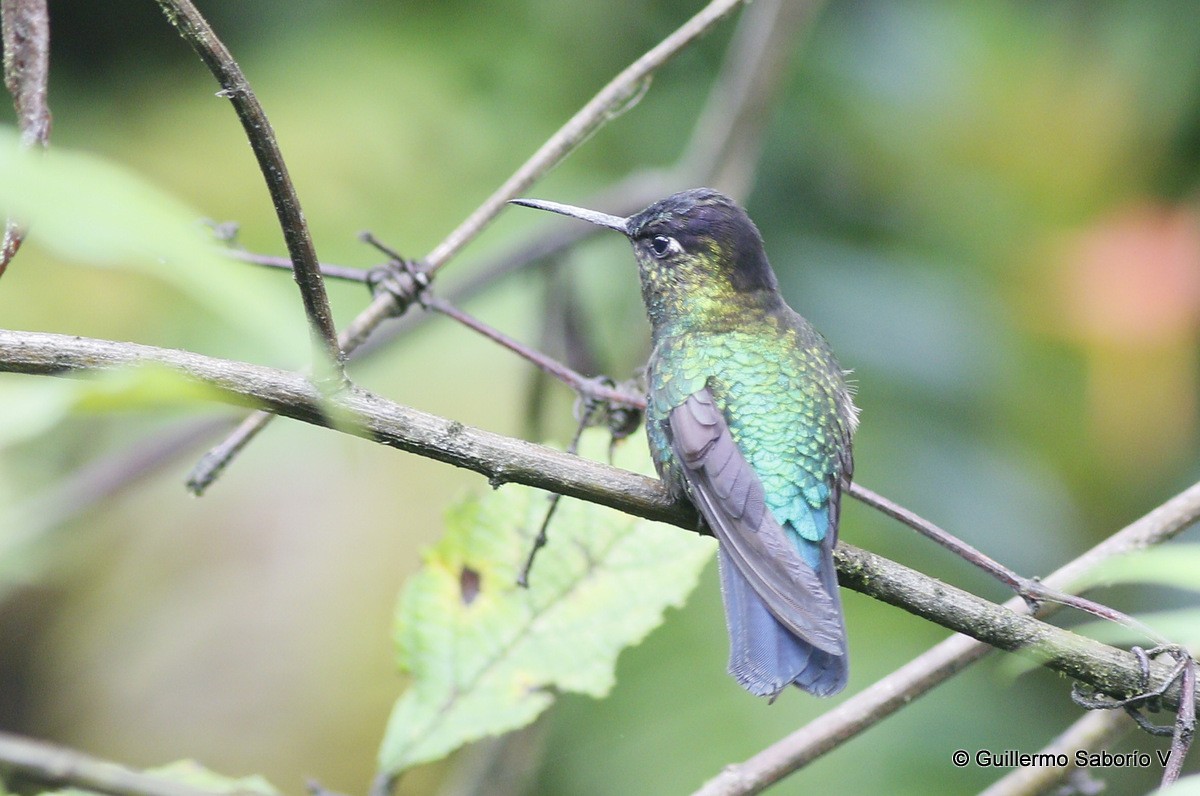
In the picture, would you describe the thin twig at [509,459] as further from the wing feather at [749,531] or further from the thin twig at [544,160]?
the thin twig at [544,160]

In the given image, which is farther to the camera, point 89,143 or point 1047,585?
point 89,143

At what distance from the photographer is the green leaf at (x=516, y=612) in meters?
2.08

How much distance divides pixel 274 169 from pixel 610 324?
3.72 metres

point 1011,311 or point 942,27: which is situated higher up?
point 942,27

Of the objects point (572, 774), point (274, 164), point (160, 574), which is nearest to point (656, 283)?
point (274, 164)

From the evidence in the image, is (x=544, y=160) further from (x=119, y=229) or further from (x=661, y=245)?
(x=119, y=229)

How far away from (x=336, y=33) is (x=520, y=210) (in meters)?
1.30

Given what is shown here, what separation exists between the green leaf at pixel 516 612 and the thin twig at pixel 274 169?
90 centimetres

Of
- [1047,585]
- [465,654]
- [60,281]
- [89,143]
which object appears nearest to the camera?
[1047,585]

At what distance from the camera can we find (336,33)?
217 inches

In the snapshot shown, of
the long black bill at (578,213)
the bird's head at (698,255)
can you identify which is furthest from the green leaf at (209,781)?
the bird's head at (698,255)

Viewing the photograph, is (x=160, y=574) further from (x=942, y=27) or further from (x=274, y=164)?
(x=942, y=27)

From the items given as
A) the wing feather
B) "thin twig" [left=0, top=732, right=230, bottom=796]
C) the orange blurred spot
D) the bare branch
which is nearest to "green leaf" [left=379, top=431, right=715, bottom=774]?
the wing feather

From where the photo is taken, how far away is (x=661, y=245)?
288 cm
